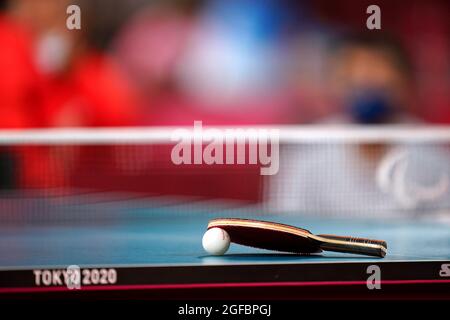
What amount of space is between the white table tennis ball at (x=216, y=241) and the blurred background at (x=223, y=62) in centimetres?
71

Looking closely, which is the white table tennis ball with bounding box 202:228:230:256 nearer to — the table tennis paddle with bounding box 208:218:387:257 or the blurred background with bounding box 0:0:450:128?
the table tennis paddle with bounding box 208:218:387:257

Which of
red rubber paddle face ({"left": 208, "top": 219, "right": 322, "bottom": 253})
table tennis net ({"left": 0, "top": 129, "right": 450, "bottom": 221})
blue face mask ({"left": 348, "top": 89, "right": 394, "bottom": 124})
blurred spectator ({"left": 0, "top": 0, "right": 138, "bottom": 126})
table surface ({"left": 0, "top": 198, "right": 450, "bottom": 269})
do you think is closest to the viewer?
red rubber paddle face ({"left": 208, "top": 219, "right": 322, "bottom": 253})

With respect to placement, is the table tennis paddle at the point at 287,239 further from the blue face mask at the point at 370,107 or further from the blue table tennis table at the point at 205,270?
the blue face mask at the point at 370,107

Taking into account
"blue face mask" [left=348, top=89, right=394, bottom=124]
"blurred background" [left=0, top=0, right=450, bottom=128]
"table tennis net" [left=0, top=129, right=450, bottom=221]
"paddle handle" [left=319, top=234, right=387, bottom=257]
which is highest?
"blurred background" [left=0, top=0, right=450, bottom=128]

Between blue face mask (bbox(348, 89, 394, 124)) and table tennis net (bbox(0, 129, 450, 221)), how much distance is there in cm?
14

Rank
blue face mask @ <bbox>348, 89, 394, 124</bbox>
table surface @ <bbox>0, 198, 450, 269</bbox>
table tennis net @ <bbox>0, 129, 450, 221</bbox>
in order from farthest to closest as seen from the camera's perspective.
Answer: table tennis net @ <bbox>0, 129, 450, 221</bbox>
blue face mask @ <bbox>348, 89, 394, 124</bbox>
table surface @ <bbox>0, 198, 450, 269</bbox>

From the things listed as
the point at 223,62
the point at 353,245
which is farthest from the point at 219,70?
the point at 353,245

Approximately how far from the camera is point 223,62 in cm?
412

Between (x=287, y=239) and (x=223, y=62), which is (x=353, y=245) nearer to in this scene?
(x=287, y=239)

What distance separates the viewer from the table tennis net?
174 inches

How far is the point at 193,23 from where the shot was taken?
4043 millimetres

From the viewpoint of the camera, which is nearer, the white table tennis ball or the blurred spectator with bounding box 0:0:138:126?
the white table tennis ball

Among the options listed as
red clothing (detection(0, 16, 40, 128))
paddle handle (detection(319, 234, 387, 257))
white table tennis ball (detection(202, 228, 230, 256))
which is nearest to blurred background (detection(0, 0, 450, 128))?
red clothing (detection(0, 16, 40, 128))
